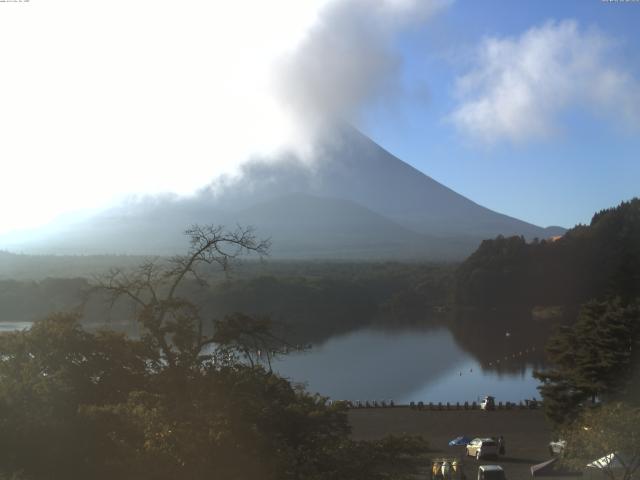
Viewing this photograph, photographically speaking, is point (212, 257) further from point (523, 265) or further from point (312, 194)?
point (312, 194)

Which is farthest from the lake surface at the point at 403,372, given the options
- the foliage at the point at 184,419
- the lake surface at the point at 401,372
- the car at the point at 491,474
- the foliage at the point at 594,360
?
the foliage at the point at 184,419

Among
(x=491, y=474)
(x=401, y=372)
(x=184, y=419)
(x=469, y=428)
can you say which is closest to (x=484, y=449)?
(x=491, y=474)

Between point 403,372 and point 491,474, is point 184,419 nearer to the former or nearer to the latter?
point 491,474

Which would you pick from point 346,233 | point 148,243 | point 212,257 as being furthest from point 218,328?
point 346,233

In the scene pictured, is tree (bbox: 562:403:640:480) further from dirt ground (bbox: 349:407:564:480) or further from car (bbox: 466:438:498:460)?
car (bbox: 466:438:498:460)

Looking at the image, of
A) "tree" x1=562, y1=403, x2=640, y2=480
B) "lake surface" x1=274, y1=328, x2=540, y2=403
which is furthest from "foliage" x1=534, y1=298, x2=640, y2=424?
"lake surface" x1=274, y1=328, x2=540, y2=403

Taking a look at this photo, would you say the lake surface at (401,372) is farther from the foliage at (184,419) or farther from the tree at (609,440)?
the foliage at (184,419)
